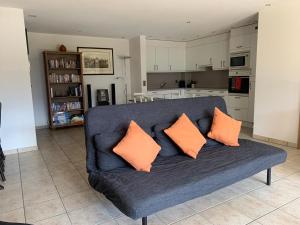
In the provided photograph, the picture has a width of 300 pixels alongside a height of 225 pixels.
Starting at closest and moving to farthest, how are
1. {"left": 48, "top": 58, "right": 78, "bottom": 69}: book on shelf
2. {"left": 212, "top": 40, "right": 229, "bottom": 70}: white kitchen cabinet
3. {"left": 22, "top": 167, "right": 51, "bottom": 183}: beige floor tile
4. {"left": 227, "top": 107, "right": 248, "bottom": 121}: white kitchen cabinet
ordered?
{"left": 22, "top": 167, "right": 51, "bottom": 183}: beige floor tile → {"left": 227, "top": 107, "right": 248, "bottom": 121}: white kitchen cabinet → {"left": 48, "top": 58, "right": 78, "bottom": 69}: book on shelf → {"left": 212, "top": 40, "right": 229, "bottom": 70}: white kitchen cabinet

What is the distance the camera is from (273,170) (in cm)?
294

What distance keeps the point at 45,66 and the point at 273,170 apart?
5.11m

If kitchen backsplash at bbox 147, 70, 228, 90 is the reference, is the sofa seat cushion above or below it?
below

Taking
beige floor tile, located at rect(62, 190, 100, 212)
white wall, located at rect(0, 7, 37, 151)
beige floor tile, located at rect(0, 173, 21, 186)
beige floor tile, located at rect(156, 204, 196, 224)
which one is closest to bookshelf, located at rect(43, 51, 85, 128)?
white wall, located at rect(0, 7, 37, 151)

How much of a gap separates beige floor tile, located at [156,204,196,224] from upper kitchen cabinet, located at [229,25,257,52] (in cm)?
429

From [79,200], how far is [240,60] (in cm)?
466

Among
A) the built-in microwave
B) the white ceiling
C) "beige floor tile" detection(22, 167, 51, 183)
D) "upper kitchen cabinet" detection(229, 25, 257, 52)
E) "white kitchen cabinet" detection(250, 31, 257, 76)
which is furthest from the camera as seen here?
the built-in microwave

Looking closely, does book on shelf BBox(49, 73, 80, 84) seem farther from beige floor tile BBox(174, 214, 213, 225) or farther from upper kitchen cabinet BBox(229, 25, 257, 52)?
beige floor tile BBox(174, 214, 213, 225)

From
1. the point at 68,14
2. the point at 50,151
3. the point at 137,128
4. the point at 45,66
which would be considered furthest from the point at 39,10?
the point at 137,128

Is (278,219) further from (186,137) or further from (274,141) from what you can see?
(274,141)

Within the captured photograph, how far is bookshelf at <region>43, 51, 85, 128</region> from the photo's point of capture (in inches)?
217

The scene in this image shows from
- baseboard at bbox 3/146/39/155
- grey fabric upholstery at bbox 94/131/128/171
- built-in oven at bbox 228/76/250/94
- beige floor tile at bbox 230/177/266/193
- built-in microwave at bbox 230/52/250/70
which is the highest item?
built-in microwave at bbox 230/52/250/70

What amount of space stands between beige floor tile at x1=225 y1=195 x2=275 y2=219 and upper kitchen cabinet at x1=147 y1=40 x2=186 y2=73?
5153 mm

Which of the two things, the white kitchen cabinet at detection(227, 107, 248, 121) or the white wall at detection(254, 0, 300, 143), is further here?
the white kitchen cabinet at detection(227, 107, 248, 121)
